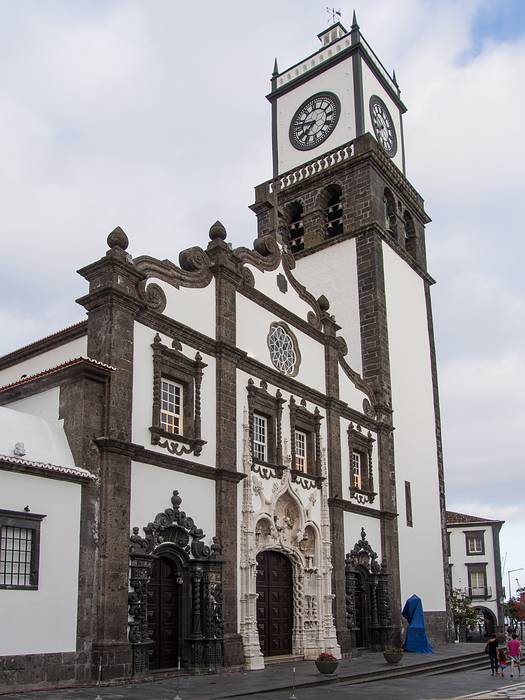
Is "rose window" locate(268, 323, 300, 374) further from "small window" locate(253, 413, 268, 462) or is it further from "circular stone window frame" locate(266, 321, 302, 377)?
"small window" locate(253, 413, 268, 462)

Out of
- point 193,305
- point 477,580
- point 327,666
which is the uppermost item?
point 193,305

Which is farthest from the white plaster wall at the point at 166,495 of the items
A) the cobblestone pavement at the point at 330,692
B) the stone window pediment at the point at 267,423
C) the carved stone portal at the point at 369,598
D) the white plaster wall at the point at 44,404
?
the carved stone portal at the point at 369,598

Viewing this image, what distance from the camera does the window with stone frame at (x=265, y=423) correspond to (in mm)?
24281

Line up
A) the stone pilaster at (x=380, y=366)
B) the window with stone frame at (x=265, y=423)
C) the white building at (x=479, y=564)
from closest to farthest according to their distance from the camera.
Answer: the window with stone frame at (x=265, y=423) → the stone pilaster at (x=380, y=366) → the white building at (x=479, y=564)

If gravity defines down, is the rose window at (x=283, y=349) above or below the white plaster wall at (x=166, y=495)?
above

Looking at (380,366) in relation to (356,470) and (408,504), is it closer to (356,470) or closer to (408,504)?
(356,470)

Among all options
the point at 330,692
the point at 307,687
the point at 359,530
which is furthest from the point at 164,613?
the point at 359,530

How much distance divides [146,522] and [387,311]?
1855 centimetres

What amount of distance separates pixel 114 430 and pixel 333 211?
842 inches

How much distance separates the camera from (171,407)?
21453 millimetres

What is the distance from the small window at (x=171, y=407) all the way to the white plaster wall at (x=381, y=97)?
20.8m

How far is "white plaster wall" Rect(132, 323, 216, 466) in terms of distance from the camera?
19766 millimetres

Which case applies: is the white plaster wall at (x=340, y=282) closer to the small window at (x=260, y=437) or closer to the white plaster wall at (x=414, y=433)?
the white plaster wall at (x=414, y=433)

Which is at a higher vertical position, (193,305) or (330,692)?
(193,305)
